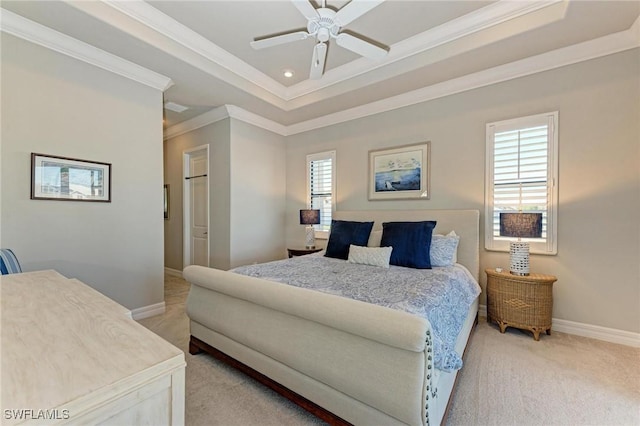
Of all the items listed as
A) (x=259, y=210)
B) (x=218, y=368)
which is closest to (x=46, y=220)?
(x=218, y=368)

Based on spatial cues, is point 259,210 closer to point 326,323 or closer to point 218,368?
point 218,368

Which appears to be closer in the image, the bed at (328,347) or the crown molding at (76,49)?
the bed at (328,347)

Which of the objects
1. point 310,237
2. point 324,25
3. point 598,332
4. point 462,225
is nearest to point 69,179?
point 324,25

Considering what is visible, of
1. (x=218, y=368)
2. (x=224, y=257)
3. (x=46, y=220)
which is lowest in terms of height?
(x=218, y=368)

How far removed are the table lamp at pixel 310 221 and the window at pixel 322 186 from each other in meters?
0.22

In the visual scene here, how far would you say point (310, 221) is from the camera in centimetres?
436

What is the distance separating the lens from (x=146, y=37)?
2592mm

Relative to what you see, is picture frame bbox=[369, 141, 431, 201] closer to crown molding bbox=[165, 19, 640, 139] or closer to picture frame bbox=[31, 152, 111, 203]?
crown molding bbox=[165, 19, 640, 139]

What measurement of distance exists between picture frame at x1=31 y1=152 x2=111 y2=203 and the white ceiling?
3.54ft

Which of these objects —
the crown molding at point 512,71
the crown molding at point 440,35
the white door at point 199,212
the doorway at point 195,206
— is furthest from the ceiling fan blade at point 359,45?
the white door at point 199,212

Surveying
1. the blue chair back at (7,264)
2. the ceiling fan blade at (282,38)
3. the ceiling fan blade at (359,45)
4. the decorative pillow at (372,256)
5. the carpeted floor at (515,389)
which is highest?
the ceiling fan blade at (282,38)

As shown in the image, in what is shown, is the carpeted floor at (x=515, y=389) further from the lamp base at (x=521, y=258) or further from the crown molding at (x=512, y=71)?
the crown molding at (x=512, y=71)

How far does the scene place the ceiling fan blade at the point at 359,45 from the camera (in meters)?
2.13

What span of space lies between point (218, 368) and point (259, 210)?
278 cm
